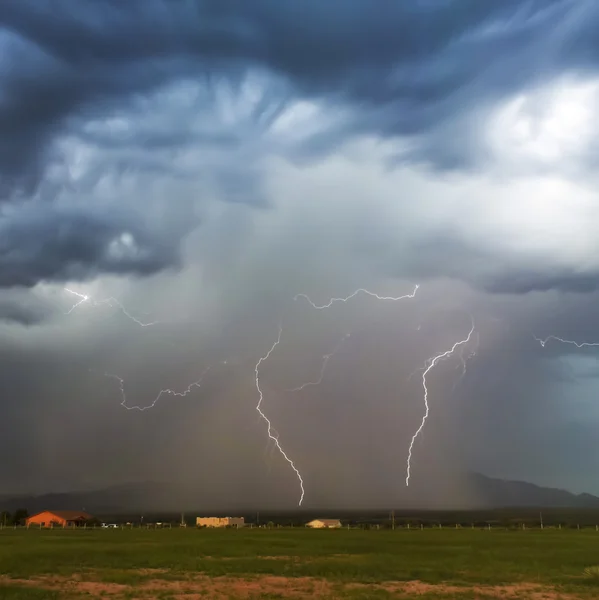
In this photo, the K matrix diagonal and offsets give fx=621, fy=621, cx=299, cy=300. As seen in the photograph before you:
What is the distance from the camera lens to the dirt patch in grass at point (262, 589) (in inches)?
917

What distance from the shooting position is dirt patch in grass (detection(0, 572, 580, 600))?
23.3 meters

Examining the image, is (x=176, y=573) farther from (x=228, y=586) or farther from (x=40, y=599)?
(x=40, y=599)

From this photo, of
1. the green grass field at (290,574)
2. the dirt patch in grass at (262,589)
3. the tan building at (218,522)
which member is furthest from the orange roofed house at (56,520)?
the dirt patch in grass at (262,589)

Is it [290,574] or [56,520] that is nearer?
[290,574]

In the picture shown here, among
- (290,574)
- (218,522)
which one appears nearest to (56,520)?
(218,522)

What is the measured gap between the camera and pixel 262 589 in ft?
81.6

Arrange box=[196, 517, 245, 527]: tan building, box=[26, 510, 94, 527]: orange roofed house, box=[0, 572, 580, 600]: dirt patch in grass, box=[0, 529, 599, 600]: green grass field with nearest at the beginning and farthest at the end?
box=[0, 572, 580, 600]: dirt patch in grass → box=[0, 529, 599, 600]: green grass field → box=[26, 510, 94, 527]: orange roofed house → box=[196, 517, 245, 527]: tan building

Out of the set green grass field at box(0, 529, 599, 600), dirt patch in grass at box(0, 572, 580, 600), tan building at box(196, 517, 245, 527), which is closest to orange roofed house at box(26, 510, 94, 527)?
tan building at box(196, 517, 245, 527)

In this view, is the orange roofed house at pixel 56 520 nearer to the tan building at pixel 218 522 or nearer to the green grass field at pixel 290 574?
the tan building at pixel 218 522

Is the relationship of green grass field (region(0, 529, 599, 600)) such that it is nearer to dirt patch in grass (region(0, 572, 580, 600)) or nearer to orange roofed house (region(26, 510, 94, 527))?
dirt patch in grass (region(0, 572, 580, 600))

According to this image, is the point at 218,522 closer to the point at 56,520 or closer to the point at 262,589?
the point at 56,520

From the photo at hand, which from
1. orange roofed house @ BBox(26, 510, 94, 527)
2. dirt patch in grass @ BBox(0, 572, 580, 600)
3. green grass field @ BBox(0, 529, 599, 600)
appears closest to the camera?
dirt patch in grass @ BBox(0, 572, 580, 600)

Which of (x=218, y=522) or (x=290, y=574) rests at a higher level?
(x=290, y=574)

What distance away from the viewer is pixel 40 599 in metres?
21.7
